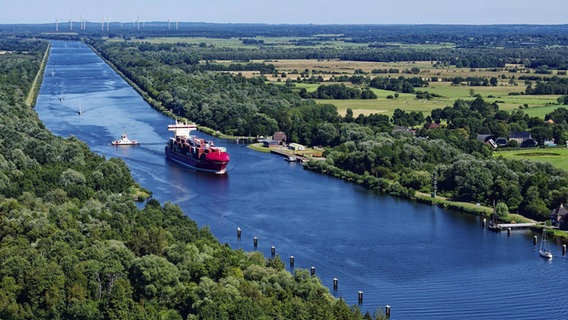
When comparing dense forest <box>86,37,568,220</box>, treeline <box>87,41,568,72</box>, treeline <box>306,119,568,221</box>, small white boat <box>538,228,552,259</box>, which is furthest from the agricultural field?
small white boat <box>538,228,552,259</box>

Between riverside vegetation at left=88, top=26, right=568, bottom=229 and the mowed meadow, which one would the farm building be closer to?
riverside vegetation at left=88, top=26, right=568, bottom=229

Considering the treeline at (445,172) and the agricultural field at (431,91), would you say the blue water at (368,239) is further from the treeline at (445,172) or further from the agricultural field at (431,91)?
the agricultural field at (431,91)

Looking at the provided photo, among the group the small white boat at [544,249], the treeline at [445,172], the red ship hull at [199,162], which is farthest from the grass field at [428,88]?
the small white boat at [544,249]

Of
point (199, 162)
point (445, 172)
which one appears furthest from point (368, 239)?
point (199, 162)

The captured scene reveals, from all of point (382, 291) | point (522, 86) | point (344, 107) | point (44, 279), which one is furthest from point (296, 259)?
point (522, 86)

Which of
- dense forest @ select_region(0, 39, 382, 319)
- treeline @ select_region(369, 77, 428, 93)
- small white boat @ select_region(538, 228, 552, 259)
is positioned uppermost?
dense forest @ select_region(0, 39, 382, 319)

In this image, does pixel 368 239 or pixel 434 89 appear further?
pixel 434 89

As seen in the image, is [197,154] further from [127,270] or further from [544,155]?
[127,270]
